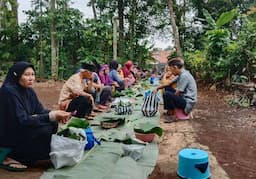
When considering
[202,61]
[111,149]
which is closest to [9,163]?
[111,149]

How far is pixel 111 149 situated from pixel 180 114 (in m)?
2.12

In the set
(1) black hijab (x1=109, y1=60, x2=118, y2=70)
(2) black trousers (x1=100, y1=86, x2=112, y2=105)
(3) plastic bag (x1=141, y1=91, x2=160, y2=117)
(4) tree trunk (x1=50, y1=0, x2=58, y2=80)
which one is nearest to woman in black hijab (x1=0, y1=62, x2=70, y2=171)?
(3) plastic bag (x1=141, y1=91, x2=160, y2=117)

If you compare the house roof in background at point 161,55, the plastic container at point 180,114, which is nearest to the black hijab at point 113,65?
the plastic container at point 180,114

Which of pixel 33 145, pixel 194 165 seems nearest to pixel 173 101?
pixel 194 165

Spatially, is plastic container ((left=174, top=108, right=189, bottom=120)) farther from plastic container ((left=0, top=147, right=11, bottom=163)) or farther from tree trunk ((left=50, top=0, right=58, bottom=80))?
tree trunk ((left=50, top=0, right=58, bottom=80))

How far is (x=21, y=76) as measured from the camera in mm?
2576

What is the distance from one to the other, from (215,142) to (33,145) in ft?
7.20

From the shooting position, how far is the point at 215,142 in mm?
3775

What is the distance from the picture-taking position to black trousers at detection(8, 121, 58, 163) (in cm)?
259

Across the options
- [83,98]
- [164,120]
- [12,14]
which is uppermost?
[12,14]

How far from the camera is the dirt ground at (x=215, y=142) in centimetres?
276

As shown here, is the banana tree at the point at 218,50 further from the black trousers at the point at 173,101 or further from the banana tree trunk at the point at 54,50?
the banana tree trunk at the point at 54,50

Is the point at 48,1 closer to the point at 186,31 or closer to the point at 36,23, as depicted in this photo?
the point at 36,23

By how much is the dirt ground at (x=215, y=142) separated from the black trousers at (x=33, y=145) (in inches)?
4.0
